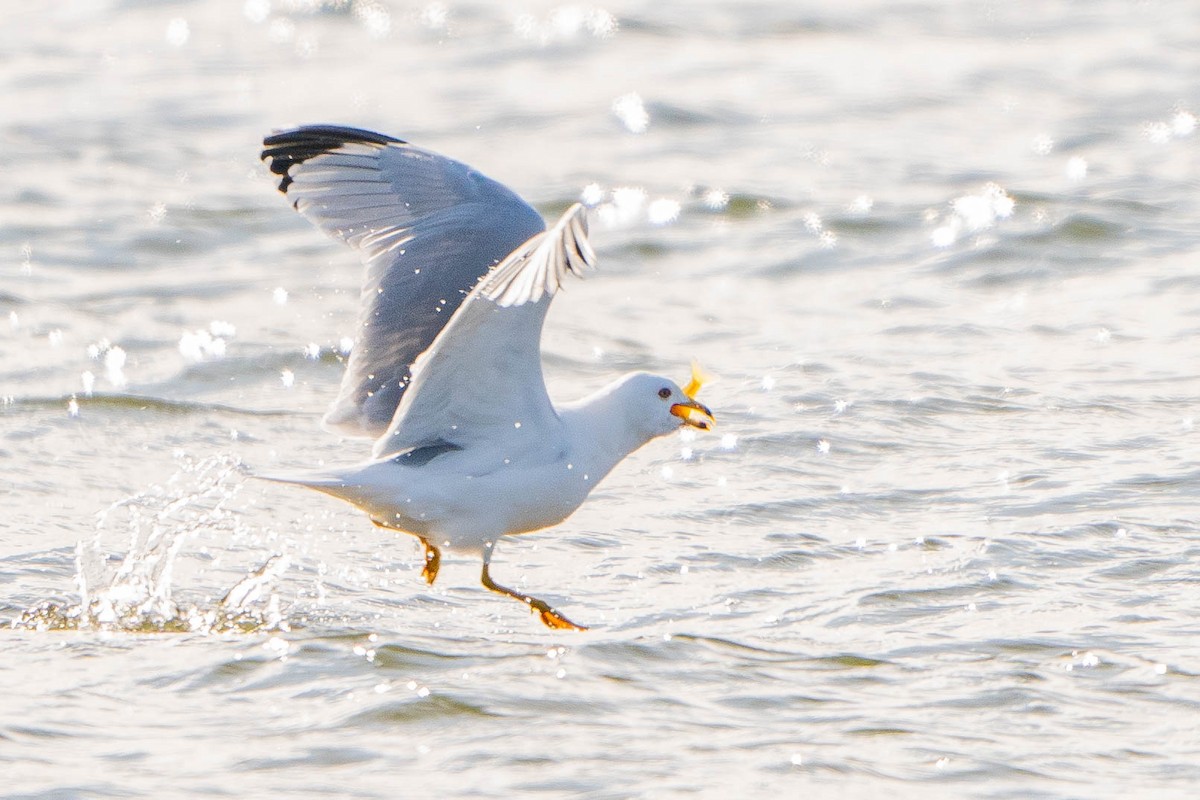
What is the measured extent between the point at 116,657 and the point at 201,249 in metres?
6.34

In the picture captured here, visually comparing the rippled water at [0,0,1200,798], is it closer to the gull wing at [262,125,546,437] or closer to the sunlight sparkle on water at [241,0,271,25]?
the gull wing at [262,125,546,437]

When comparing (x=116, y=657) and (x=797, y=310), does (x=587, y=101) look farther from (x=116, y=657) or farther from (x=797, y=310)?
(x=116, y=657)

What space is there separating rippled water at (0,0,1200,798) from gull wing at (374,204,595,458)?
696 millimetres

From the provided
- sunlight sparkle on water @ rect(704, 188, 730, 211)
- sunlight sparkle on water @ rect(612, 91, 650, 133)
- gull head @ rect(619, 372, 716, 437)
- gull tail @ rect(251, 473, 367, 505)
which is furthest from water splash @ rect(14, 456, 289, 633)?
sunlight sparkle on water @ rect(612, 91, 650, 133)

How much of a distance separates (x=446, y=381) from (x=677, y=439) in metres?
2.85

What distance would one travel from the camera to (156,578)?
6594mm

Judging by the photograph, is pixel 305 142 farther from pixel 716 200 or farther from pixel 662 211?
pixel 716 200

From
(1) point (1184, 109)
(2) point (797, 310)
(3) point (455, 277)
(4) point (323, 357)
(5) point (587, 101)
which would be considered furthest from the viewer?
(5) point (587, 101)

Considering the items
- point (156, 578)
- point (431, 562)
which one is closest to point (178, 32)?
point (156, 578)

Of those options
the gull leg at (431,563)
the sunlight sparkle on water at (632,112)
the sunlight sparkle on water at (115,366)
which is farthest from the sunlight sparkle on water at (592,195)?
the gull leg at (431,563)

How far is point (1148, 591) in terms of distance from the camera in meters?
6.41

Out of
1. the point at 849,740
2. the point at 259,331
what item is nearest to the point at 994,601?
the point at 849,740

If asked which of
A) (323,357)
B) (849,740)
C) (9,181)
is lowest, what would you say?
(849,740)

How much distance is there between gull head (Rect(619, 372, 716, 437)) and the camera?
6395mm
